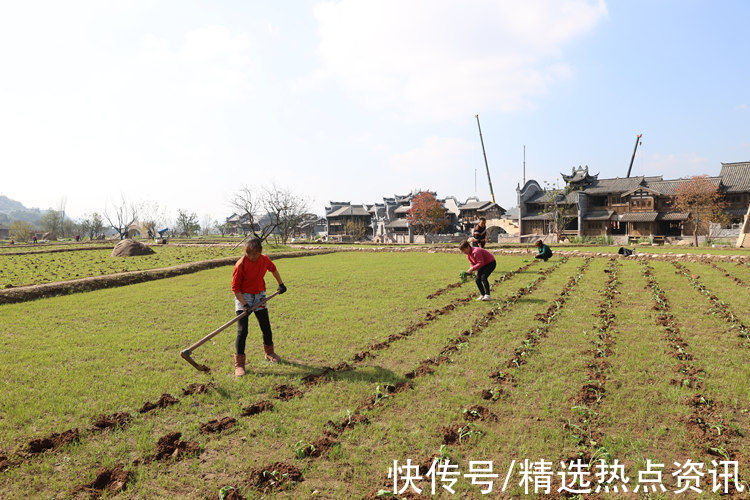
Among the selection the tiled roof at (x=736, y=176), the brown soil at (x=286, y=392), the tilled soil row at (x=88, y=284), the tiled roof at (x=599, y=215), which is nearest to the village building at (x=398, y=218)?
the tiled roof at (x=599, y=215)

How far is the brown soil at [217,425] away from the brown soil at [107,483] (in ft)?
3.18

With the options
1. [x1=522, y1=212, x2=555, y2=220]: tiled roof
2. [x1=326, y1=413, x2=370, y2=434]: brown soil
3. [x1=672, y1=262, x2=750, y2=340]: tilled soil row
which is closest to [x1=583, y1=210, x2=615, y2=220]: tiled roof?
[x1=522, y1=212, x2=555, y2=220]: tiled roof

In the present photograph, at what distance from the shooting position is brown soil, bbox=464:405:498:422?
5278mm

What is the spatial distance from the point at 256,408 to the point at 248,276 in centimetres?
245

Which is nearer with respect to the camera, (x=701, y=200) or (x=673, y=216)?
(x=701, y=200)

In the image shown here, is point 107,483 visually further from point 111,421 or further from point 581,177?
point 581,177

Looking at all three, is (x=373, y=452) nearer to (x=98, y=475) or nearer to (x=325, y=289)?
(x=98, y=475)

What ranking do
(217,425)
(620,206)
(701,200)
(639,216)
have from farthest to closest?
(620,206), (639,216), (701,200), (217,425)

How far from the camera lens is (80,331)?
387 inches

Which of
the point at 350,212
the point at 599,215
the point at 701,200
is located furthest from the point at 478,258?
the point at 350,212

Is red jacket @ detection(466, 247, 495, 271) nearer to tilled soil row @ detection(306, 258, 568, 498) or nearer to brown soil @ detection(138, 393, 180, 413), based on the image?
tilled soil row @ detection(306, 258, 568, 498)

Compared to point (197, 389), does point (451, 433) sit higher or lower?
lower

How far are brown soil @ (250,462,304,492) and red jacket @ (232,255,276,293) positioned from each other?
11.4ft

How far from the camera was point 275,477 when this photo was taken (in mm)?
4230
